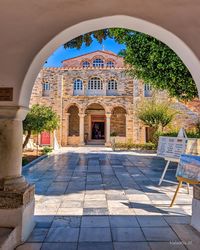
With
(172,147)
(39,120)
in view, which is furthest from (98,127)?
(172,147)

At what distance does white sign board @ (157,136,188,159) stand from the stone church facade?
15.3m

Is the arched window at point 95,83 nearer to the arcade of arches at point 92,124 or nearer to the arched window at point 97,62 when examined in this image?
the arcade of arches at point 92,124

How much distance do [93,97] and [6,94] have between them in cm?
1968

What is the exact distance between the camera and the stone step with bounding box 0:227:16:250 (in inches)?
92.1

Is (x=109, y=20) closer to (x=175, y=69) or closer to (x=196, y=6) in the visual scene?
(x=196, y=6)

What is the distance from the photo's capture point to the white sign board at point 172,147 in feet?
17.5

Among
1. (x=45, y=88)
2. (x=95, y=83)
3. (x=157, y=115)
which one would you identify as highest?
(x=95, y=83)

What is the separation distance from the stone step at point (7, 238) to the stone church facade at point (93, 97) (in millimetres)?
18726

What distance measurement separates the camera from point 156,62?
785 centimetres

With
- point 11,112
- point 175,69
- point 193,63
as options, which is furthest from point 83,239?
point 175,69

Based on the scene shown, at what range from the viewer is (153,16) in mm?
2842

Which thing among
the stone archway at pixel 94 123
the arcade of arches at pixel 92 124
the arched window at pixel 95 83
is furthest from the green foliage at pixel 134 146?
the arched window at pixel 95 83

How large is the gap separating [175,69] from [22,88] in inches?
236

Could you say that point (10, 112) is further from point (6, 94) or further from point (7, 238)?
point (7, 238)
